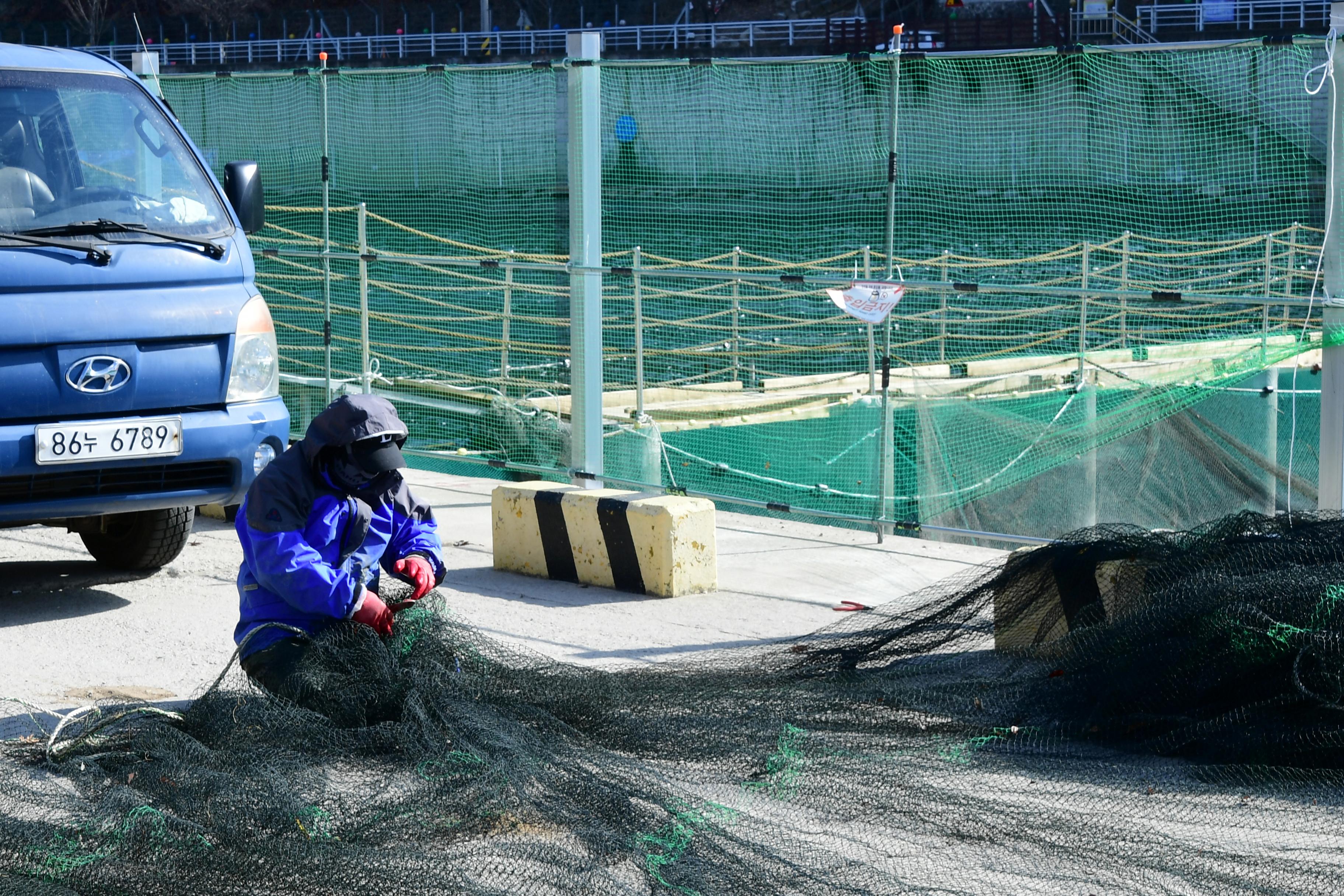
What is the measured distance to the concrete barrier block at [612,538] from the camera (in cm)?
648

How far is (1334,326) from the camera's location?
606cm

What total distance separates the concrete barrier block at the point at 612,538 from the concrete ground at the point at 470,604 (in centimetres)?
8

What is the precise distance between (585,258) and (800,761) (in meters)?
4.35

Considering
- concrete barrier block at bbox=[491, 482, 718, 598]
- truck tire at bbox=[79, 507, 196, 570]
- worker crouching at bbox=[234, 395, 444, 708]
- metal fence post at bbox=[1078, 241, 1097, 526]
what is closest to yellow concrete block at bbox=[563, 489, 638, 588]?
concrete barrier block at bbox=[491, 482, 718, 598]

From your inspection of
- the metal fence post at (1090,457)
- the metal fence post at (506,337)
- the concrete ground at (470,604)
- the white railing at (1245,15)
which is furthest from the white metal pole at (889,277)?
the white railing at (1245,15)

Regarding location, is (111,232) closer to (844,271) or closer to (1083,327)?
(844,271)

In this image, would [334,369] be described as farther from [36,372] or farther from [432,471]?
[36,372]

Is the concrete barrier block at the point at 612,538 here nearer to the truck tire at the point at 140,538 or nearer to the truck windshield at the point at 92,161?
the truck tire at the point at 140,538

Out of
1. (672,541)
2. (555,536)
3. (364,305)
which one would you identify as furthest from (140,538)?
(364,305)

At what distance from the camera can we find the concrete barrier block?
648 cm

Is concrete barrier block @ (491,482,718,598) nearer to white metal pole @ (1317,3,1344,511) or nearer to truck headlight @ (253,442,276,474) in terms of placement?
truck headlight @ (253,442,276,474)

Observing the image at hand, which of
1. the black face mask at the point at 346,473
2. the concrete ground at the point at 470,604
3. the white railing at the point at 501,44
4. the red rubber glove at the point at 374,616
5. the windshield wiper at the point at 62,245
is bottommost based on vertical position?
the concrete ground at the point at 470,604

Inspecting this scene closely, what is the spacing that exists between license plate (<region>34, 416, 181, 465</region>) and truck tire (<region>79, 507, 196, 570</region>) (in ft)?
2.35

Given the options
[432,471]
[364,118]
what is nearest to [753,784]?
[432,471]
